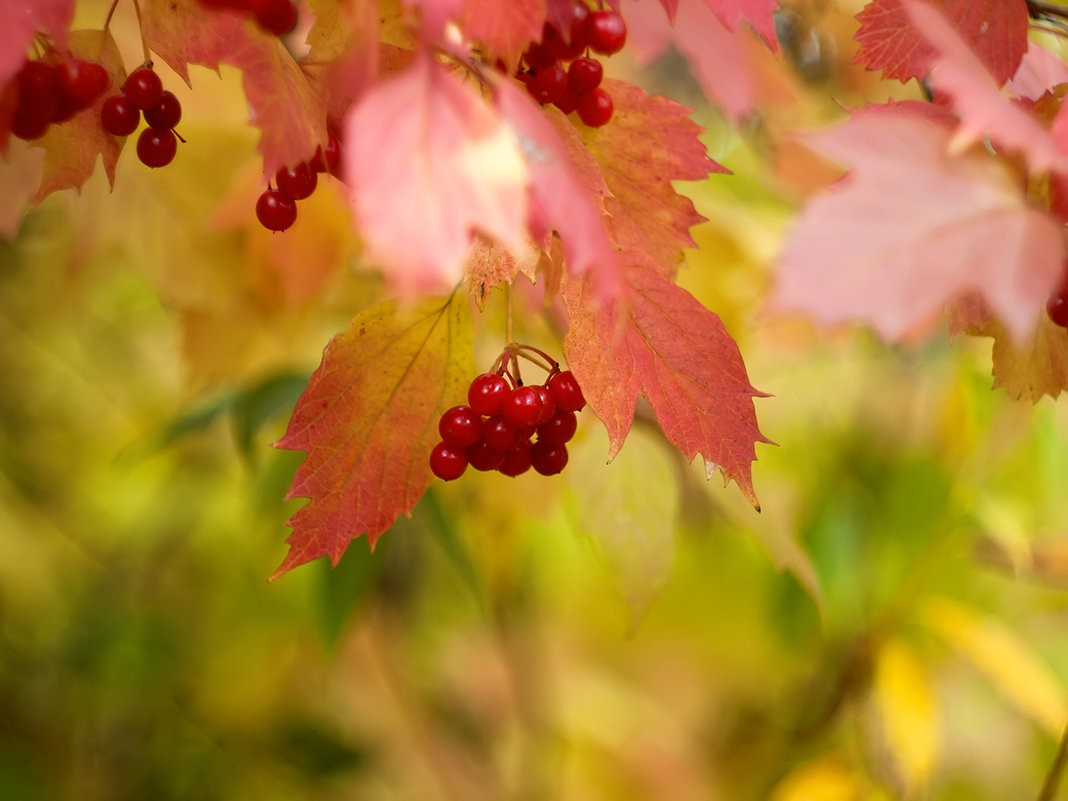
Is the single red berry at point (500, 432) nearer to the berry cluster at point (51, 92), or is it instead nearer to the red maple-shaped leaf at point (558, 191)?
the red maple-shaped leaf at point (558, 191)

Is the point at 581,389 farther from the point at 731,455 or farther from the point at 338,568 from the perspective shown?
the point at 338,568

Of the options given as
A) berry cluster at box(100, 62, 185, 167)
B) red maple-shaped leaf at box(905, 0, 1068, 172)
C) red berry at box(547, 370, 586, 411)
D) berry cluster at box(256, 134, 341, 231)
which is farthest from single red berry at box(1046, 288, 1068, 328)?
berry cluster at box(100, 62, 185, 167)

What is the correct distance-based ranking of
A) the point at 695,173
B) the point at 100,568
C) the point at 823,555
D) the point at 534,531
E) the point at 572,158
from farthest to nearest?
the point at 100,568 → the point at 534,531 → the point at 823,555 → the point at 695,173 → the point at 572,158

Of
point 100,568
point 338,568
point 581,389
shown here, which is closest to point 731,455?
point 581,389

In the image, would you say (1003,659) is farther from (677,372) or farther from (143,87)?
(143,87)

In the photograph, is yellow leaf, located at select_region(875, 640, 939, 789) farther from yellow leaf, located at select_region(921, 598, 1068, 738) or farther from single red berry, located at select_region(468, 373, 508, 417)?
single red berry, located at select_region(468, 373, 508, 417)

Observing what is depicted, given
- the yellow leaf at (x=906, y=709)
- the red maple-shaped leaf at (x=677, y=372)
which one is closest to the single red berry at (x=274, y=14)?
the red maple-shaped leaf at (x=677, y=372)
